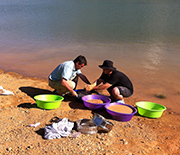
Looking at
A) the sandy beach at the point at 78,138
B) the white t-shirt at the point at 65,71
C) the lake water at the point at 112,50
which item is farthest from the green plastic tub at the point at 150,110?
the white t-shirt at the point at 65,71

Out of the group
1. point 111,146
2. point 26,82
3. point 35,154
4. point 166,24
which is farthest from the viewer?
point 166,24

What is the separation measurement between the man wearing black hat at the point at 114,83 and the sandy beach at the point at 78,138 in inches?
22.4

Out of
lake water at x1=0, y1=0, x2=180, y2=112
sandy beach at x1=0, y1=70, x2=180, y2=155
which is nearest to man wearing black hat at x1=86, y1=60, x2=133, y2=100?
sandy beach at x1=0, y1=70, x2=180, y2=155

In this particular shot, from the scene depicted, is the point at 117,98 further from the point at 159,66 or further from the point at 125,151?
the point at 159,66

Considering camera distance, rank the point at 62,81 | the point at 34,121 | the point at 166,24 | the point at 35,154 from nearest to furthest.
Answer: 1. the point at 35,154
2. the point at 34,121
3. the point at 62,81
4. the point at 166,24

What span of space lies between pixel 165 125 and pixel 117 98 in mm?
1109

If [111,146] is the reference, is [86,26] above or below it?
above

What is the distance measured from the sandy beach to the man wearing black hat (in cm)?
57

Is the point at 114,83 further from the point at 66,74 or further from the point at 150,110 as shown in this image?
the point at 66,74

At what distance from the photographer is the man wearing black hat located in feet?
14.1

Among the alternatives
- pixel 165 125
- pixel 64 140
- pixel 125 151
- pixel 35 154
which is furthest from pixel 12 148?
pixel 165 125

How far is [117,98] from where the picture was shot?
14.9ft

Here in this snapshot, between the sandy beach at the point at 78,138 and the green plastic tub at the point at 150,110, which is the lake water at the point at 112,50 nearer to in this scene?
the green plastic tub at the point at 150,110

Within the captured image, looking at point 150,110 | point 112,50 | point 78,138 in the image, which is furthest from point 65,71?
point 112,50
